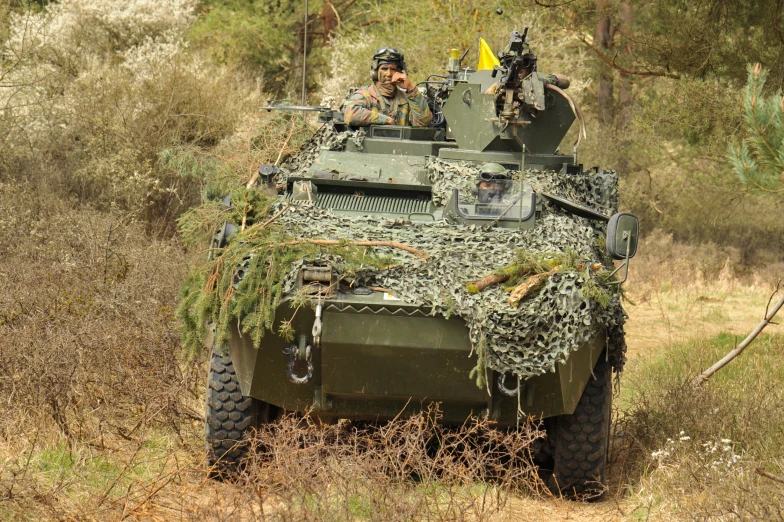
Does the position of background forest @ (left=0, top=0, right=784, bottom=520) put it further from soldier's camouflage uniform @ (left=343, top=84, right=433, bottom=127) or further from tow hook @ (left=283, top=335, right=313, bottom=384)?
tow hook @ (left=283, top=335, right=313, bottom=384)

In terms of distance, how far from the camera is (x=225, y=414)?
5855 mm

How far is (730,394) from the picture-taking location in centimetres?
766

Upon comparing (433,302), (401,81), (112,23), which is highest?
(112,23)

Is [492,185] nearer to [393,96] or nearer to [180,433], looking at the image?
[393,96]

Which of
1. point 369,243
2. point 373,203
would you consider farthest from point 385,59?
point 369,243

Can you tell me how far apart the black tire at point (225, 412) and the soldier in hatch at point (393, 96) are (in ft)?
8.35

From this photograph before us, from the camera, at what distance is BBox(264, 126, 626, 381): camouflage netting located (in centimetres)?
513

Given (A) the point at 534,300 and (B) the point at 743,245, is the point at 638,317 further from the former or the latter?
(A) the point at 534,300

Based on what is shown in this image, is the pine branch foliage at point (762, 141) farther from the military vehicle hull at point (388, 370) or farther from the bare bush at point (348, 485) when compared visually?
the bare bush at point (348, 485)

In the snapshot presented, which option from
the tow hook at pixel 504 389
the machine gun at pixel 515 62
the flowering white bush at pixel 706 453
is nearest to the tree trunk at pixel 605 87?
the machine gun at pixel 515 62

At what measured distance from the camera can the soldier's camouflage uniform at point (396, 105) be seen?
7820mm

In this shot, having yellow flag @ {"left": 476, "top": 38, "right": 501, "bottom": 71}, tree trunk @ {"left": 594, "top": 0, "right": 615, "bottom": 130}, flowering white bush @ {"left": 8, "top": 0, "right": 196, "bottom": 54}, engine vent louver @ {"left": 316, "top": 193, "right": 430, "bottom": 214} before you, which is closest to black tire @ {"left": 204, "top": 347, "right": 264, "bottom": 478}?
engine vent louver @ {"left": 316, "top": 193, "right": 430, "bottom": 214}

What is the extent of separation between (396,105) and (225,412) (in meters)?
2.99

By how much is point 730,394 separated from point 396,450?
342 cm
